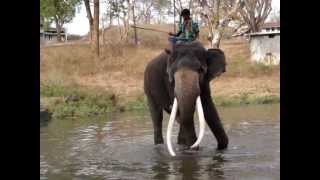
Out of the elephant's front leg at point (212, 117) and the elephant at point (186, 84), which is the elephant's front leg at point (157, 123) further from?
the elephant's front leg at point (212, 117)

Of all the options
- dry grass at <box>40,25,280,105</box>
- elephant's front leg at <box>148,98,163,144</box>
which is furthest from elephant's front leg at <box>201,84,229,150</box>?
dry grass at <box>40,25,280,105</box>

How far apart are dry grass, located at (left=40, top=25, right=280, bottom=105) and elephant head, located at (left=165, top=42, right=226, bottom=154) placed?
1377 centimetres

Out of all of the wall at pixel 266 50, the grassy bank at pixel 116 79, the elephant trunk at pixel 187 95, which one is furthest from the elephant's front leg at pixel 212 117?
the wall at pixel 266 50

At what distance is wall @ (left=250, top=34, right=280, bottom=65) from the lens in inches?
1174

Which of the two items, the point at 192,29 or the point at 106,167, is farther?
the point at 192,29

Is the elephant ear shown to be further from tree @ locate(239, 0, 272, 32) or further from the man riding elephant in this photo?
tree @ locate(239, 0, 272, 32)

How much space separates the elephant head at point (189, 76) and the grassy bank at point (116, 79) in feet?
33.1
